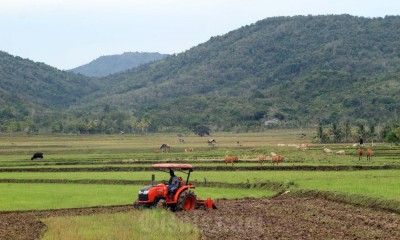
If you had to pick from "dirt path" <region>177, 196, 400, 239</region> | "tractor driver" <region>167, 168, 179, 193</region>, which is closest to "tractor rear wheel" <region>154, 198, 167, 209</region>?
"tractor driver" <region>167, 168, 179, 193</region>

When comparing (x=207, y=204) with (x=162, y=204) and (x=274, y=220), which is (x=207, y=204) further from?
(x=274, y=220)

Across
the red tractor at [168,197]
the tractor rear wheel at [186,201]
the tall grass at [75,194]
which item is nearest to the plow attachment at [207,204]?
the red tractor at [168,197]

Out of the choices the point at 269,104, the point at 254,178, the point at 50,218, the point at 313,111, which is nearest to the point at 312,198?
the point at 254,178

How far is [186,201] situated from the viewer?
23.0 meters

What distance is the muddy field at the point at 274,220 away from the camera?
58.5 feet

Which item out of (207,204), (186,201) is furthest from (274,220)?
(186,201)

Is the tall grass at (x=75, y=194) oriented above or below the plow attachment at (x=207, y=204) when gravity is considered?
below

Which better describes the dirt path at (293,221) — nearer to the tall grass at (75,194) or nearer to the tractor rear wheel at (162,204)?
the tractor rear wheel at (162,204)

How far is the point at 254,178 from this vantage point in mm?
33844

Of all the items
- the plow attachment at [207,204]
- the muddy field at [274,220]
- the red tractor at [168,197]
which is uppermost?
the red tractor at [168,197]

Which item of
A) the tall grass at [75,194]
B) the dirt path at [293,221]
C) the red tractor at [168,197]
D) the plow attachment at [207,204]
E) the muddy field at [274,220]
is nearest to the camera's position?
the dirt path at [293,221]

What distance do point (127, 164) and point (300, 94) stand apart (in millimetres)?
106513

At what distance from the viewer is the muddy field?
17.8 metres

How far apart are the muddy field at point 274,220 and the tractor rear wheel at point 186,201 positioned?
37 cm
